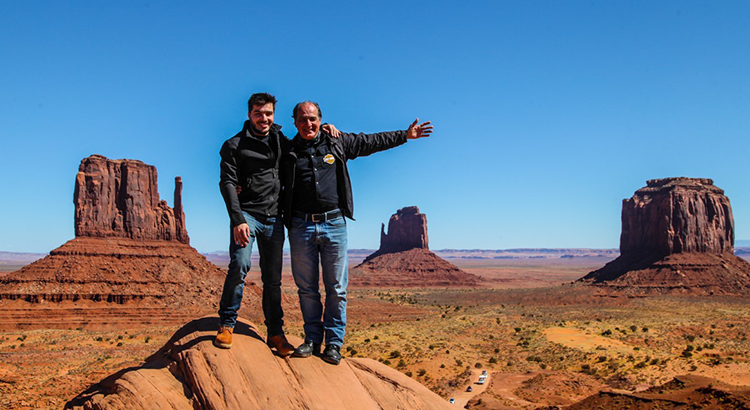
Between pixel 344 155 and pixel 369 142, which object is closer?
pixel 344 155

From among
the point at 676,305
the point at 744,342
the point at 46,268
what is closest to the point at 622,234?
the point at 676,305

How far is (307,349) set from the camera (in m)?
6.10

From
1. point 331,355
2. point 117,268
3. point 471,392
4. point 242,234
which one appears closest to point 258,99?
point 242,234

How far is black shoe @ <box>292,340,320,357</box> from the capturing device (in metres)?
6.02

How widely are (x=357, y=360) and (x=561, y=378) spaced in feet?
65.9

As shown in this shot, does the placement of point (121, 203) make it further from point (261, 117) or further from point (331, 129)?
point (331, 129)

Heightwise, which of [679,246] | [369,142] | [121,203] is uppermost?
[121,203]

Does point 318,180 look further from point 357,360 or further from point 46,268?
point 46,268

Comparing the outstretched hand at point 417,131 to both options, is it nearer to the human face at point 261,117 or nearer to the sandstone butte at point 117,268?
the human face at point 261,117

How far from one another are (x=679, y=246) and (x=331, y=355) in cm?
8991

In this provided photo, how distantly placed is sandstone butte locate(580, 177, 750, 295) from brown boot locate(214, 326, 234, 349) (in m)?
76.4

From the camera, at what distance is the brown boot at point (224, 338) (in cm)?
566

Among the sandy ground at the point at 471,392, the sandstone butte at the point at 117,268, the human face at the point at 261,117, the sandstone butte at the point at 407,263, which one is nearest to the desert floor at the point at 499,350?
the sandy ground at the point at 471,392

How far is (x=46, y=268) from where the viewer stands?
47.9 metres
